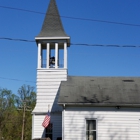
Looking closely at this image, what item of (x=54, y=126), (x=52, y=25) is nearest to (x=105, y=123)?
(x=54, y=126)

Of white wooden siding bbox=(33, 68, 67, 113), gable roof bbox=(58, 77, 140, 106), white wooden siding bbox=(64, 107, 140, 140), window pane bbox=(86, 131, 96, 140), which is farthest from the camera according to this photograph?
white wooden siding bbox=(33, 68, 67, 113)

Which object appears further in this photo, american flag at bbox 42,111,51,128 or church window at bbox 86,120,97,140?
american flag at bbox 42,111,51,128

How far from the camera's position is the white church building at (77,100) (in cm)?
1820

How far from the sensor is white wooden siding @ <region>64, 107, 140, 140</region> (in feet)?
59.4

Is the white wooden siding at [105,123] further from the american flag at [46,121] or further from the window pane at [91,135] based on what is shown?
the american flag at [46,121]

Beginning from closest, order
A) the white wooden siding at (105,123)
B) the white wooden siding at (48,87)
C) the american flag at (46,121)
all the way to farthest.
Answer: the white wooden siding at (105,123)
the american flag at (46,121)
the white wooden siding at (48,87)

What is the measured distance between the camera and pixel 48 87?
2217cm

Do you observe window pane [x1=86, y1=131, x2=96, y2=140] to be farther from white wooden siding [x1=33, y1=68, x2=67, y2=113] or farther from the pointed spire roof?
the pointed spire roof

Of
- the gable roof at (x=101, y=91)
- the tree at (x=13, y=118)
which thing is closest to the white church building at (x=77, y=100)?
the gable roof at (x=101, y=91)

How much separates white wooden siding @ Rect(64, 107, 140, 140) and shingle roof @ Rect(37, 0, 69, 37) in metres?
7.29

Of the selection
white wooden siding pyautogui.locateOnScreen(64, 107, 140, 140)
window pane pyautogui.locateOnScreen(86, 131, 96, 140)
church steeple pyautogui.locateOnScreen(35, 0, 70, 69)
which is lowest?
window pane pyautogui.locateOnScreen(86, 131, 96, 140)

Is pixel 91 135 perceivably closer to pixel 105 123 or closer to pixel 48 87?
pixel 105 123

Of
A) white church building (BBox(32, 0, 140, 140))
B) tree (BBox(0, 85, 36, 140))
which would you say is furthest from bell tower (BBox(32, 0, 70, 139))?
tree (BBox(0, 85, 36, 140))

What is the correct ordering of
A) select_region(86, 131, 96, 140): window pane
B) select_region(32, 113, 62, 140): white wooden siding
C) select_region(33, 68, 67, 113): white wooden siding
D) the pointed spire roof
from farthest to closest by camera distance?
the pointed spire roof
select_region(33, 68, 67, 113): white wooden siding
select_region(32, 113, 62, 140): white wooden siding
select_region(86, 131, 96, 140): window pane
